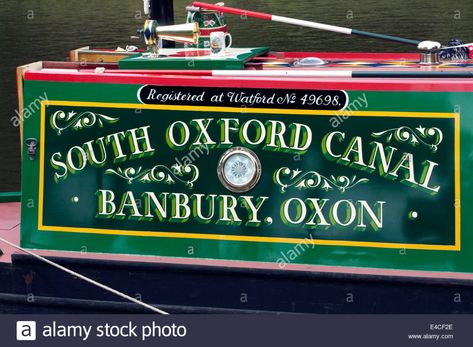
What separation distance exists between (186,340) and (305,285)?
0.91m

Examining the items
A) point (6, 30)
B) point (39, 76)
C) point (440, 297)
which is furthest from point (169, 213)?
point (6, 30)

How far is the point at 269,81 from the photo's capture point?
669cm

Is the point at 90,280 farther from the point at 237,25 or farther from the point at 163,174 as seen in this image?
the point at 237,25

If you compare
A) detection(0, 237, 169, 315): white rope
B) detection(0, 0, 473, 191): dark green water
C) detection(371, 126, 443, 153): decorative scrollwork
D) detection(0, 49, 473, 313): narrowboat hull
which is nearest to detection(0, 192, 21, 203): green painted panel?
detection(0, 49, 473, 313): narrowboat hull

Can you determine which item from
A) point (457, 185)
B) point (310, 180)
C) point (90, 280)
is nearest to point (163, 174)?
point (90, 280)

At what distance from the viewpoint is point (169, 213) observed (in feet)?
23.0

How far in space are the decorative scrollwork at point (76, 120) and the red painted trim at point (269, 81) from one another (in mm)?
239

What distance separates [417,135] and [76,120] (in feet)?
7.83

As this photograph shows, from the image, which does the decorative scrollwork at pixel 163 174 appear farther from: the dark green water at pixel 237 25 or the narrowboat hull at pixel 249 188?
the dark green water at pixel 237 25

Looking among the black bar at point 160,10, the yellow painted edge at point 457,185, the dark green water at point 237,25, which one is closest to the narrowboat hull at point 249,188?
the yellow painted edge at point 457,185

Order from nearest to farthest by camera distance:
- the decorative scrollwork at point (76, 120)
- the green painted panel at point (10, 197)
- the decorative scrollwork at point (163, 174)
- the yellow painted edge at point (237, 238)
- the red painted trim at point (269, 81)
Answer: the red painted trim at point (269, 81)
the yellow painted edge at point (237, 238)
the decorative scrollwork at point (163, 174)
the decorative scrollwork at point (76, 120)
the green painted panel at point (10, 197)

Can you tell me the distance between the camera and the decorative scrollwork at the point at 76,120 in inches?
279

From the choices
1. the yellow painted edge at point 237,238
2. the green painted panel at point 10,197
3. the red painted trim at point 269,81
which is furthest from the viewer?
the green painted panel at point 10,197

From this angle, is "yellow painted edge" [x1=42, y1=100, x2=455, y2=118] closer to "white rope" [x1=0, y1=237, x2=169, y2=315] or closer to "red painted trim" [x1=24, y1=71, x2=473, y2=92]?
"red painted trim" [x1=24, y1=71, x2=473, y2=92]
